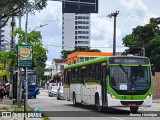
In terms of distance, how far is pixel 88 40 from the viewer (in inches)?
6954

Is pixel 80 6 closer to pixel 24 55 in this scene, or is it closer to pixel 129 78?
A: pixel 24 55

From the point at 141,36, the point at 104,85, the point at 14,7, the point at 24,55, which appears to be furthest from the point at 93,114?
the point at 141,36

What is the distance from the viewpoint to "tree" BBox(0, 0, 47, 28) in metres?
24.3

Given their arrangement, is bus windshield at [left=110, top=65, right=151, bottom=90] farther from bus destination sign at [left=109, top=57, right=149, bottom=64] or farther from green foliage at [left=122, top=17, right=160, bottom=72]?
green foliage at [left=122, top=17, right=160, bottom=72]

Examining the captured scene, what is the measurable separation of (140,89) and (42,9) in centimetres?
828

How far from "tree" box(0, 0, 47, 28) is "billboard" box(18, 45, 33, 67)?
3.50 metres

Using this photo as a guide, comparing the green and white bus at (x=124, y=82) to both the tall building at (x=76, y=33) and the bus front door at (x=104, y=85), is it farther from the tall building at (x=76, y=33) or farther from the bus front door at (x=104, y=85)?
the tall building at (x=76, y=33)

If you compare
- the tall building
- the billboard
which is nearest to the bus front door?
the billboard

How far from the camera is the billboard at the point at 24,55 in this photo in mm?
21562

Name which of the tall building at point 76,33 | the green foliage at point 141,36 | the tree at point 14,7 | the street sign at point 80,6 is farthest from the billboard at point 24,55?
the tall building at point 76,33

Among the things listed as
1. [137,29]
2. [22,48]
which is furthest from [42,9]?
[137,29]

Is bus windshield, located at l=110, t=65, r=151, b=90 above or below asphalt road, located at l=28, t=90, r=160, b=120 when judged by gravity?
above

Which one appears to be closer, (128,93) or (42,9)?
(128,93)

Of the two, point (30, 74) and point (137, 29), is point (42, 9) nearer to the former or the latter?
point (30, 74)
